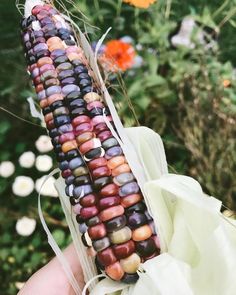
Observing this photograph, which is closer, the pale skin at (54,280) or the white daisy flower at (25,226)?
the pale skin at (54,280)

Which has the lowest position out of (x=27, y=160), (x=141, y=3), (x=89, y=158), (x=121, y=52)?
(x=89, y=158)

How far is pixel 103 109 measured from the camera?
0.91 m

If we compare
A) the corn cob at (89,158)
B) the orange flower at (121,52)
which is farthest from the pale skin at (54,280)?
the orange flower at (121,52)

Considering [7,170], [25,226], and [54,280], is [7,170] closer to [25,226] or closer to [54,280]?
[25,226]

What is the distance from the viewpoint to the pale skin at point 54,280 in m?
1.05

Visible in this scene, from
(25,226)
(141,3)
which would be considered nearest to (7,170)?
(25,226)

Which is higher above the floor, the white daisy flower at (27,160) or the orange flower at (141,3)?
the orange flower at (141,3)

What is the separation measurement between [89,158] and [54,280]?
28cm

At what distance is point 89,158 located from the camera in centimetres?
88

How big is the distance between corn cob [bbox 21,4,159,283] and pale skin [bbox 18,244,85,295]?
19 cm

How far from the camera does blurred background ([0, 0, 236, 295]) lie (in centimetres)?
177

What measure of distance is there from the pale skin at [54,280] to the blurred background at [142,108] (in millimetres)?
674

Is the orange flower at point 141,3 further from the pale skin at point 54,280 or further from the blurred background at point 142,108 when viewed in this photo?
the pale skin at point 54,280

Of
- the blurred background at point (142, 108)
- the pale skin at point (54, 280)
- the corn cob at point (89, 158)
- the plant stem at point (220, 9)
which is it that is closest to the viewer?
the corn cob at point (89, 158)
